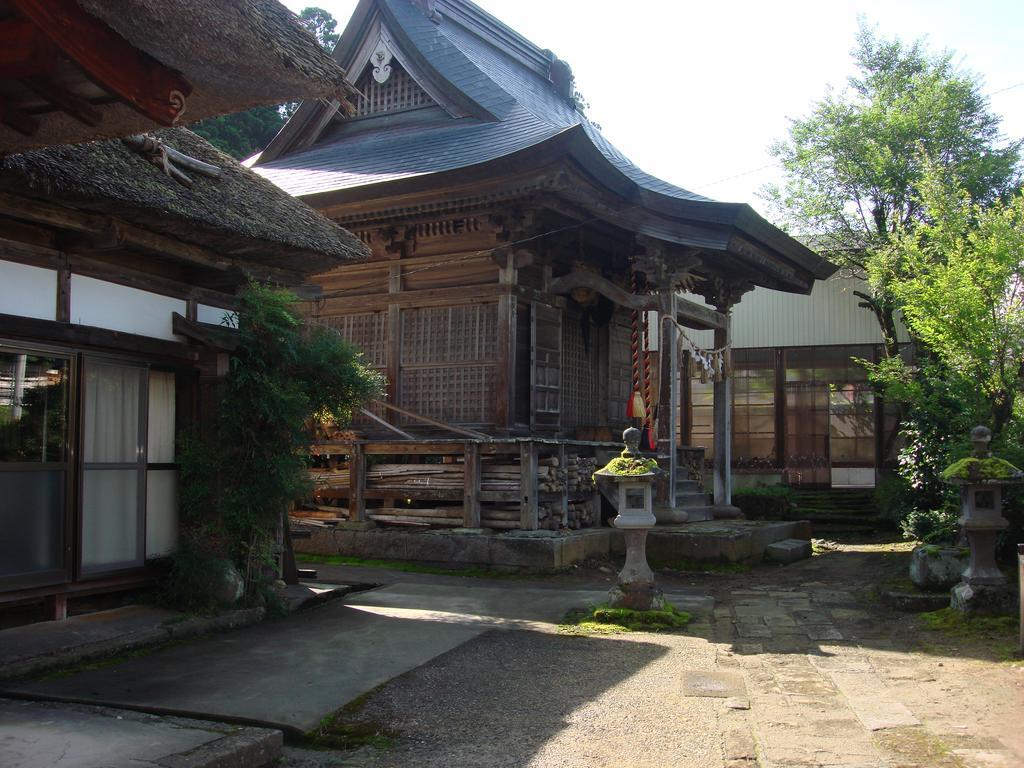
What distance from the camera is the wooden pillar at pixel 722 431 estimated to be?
48.3 feet

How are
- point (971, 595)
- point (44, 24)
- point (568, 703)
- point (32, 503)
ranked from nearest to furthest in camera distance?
point (44, 24) → point (568, 703) → point (32, 503) → point (971, 595)

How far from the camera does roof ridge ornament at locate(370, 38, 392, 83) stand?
1498 cm

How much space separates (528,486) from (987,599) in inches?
200

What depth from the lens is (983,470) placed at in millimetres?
7992

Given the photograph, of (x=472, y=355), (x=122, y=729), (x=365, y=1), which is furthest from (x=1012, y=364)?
(x=365, y=1)

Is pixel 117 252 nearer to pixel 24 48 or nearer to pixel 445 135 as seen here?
pixel 24 48

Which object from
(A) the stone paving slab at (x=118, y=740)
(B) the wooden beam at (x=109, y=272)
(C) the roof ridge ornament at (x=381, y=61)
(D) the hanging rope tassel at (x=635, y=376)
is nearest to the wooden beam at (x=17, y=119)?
(B) the wooden beam at (x=109, y=272)

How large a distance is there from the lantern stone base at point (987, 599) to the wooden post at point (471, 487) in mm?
5469

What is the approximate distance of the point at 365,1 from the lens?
15250 millimetres

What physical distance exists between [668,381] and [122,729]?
360 inches

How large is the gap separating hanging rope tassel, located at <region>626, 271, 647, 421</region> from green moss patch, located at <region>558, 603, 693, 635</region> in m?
5.06

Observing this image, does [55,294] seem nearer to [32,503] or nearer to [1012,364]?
[32,503]

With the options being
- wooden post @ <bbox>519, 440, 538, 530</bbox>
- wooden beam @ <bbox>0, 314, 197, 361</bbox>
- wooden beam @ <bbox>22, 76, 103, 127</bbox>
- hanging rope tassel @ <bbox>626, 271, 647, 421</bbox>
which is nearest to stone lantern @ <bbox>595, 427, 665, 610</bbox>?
wooden post @ <bbox>519, 440, 538, 530</bbox>

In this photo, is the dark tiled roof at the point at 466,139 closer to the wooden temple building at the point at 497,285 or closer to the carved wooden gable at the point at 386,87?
the wooden temple building at the point at 497,285
